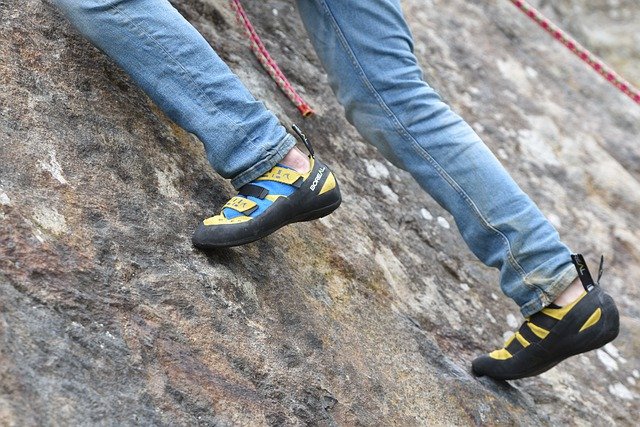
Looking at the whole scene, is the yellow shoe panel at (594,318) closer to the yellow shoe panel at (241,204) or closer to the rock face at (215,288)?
the rock face at (215,288)

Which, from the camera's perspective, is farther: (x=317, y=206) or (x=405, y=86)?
(x=405, y=86)

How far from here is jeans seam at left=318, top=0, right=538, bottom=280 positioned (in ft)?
7.04

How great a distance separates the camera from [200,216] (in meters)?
2.15

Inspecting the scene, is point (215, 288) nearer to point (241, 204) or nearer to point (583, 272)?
point (241, 204)

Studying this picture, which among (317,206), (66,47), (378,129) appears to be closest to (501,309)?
(378,129)

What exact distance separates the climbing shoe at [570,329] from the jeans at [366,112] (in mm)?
42

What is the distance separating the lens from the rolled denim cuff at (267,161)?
1.99m

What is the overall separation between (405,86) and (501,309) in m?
1.07

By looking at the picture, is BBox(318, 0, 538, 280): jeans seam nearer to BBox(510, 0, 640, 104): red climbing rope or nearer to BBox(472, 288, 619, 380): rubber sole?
BBox(472, 288, 619, 380): rubber sole

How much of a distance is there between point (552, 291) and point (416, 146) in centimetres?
55

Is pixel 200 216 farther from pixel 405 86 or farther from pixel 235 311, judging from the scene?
pixel 405 86

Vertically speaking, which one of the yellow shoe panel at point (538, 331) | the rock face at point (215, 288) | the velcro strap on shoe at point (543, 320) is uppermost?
the velcro strap on shoe at point (543, 320)

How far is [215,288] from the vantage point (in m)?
2.00

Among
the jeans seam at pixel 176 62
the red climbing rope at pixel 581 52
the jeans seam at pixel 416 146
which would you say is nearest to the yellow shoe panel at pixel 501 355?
the jeans seam at pixel 416 146
